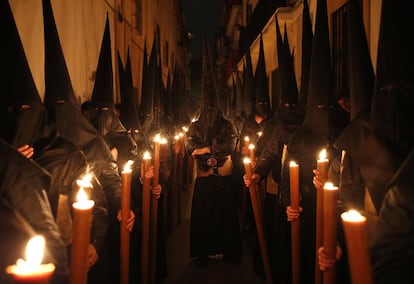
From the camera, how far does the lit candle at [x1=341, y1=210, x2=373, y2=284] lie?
114 cm

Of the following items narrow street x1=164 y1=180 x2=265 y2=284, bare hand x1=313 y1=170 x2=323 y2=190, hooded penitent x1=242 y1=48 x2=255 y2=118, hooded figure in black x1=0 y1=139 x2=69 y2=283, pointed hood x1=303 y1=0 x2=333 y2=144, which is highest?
hooded penitent x1=242 y1=48 x2=255 y2=118

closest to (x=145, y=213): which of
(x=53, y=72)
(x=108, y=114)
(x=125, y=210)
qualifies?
(x=125, y=210)

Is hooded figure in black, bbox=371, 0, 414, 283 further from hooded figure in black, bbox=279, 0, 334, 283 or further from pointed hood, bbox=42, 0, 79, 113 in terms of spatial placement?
pointed hood, bbox=42, 0, 79, 113

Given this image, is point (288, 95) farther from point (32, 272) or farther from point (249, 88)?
point (249, 88)

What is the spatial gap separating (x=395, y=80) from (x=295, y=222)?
1532 mm

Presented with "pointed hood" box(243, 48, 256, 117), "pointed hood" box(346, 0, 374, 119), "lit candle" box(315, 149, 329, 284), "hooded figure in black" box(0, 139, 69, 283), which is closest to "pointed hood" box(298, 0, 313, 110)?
"pointed hood" box(346, 0, 374, 119)

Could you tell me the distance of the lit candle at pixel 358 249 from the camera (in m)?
1.14

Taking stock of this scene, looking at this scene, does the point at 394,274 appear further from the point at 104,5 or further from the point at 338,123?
the point at 104,5

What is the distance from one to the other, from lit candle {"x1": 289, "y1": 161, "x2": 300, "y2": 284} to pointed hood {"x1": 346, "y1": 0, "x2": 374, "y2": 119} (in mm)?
610

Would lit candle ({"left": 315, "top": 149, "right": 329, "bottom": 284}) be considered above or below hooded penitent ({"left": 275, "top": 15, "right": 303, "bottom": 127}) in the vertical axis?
below

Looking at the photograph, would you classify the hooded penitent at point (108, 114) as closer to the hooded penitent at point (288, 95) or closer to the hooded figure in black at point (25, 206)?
the hooded penitent at point (288, 95)

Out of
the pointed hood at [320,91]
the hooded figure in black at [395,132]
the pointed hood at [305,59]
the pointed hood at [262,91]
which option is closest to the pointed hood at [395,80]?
the hooded figure in black at [395,132]

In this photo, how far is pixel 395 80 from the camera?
209 centimetres

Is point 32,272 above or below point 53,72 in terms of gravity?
below
